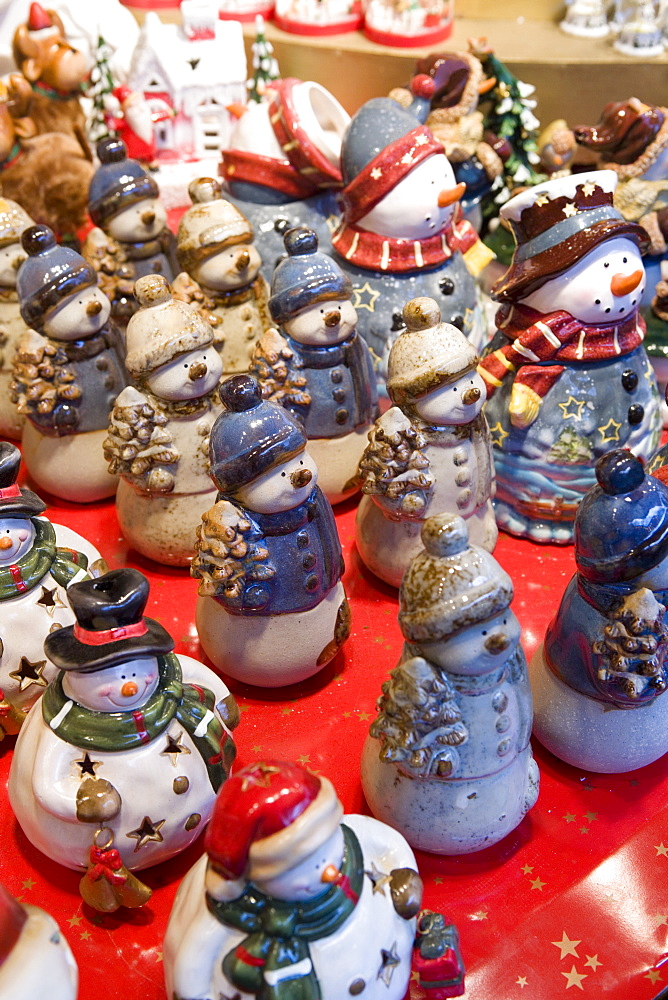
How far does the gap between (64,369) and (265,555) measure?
0.91 m

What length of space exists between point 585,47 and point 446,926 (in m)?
3.72

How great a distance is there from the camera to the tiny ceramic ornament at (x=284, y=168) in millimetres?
3074

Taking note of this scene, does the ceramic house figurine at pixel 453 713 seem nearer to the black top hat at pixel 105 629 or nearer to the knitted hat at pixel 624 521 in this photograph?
the knitted hat at pixel 624 521

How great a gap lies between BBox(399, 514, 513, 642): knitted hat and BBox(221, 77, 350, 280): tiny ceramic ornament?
5.96ft

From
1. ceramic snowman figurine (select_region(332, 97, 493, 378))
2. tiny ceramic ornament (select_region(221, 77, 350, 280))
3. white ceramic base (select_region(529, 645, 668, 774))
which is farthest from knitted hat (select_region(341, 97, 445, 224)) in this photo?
white ceramic base (select_region(529, 645, 668, 774))

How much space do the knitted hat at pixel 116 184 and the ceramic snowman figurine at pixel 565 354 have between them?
1167 mm

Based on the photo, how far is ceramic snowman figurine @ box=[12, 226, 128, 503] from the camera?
246 centimetres

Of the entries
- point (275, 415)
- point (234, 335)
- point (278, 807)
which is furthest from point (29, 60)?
point (278, 807)

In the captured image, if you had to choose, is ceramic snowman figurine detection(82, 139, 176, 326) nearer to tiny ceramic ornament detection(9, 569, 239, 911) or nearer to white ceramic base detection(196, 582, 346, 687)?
white ceramic base detection(196, 582, 346, 687)

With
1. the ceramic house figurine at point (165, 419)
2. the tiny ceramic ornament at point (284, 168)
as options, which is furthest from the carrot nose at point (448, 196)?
the ceramic house figurine at point (165, 419)

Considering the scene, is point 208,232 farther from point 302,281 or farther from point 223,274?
Answer: point 302,281

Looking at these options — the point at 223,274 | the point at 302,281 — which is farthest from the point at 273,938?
the point at 223,274

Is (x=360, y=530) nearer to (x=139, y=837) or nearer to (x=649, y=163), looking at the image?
→ (x=139, y=837)

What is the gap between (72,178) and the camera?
3.75 meters
